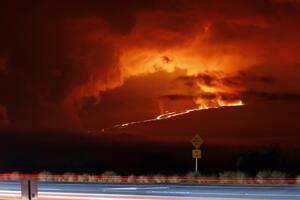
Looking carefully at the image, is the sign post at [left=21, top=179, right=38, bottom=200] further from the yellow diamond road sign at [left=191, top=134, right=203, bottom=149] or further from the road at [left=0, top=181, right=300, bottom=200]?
the yellow diamond road sign at [left=191, top=134, right=203, bottom=149]

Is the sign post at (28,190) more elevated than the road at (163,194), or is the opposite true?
the sign post at (28,190)

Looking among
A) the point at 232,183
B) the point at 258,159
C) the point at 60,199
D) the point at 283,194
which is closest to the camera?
the point at 60,199

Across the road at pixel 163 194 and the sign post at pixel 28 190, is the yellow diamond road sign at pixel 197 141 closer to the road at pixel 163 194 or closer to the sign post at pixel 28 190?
the road at pixel 163 194

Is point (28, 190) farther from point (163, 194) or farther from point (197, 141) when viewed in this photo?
point (197, 141)

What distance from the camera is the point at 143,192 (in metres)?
30.5

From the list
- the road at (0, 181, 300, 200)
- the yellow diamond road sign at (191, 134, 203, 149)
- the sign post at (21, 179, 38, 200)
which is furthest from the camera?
the yellow diamond road sign at (191, 134, 203, 149)

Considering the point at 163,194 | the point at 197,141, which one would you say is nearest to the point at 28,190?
the point at 163,194

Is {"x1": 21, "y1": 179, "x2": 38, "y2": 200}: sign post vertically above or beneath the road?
above

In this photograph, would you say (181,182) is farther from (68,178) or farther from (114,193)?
(114,193)

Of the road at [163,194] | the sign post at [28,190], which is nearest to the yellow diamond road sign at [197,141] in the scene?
the road at [163,194]

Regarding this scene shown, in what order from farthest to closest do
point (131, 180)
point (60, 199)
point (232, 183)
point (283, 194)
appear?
point (131, 180) < point (232, 183) < point (283, 194) < point (60, 199)

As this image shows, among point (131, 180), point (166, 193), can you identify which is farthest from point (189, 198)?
point (131, 180)

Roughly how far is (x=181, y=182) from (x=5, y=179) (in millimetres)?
11210

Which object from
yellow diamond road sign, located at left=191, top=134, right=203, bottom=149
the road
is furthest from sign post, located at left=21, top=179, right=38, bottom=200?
yellow diamond road sign, located at left=191, top=134, right=203, bottom=149
